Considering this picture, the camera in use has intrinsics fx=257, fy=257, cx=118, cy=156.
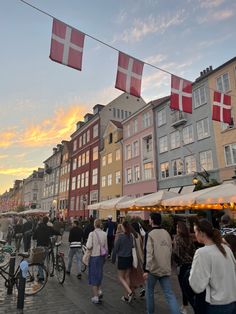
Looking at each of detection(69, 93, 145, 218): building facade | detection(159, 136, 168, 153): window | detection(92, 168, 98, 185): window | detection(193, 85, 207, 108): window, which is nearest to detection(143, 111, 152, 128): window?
detection(159, 136, 168, 153): window

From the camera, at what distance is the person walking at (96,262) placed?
6.28m

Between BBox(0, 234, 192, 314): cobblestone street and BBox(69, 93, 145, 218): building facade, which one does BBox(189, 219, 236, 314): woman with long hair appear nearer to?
BBox(0, 234, 192, 314): cobblestone street

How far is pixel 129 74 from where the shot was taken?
913 cm

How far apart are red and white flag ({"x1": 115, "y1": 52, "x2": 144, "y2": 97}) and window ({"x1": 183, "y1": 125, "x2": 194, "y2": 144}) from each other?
1638 centimetres

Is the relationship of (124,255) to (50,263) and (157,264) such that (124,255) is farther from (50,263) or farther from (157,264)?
(50,263)

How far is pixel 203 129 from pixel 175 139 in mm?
3904

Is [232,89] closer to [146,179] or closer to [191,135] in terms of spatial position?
[191,135]

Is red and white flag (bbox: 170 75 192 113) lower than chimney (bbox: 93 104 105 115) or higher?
lower

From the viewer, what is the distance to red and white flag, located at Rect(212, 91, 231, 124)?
42.1 feet

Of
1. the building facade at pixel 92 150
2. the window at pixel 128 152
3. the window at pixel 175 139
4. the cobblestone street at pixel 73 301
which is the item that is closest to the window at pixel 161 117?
the window at pixel 175 139

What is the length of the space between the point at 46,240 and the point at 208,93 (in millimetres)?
19570

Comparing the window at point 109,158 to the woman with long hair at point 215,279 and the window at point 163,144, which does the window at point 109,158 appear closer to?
the window at point 163,144

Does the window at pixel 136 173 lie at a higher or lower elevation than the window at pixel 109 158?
lower

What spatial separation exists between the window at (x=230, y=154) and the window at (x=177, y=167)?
5171mm
